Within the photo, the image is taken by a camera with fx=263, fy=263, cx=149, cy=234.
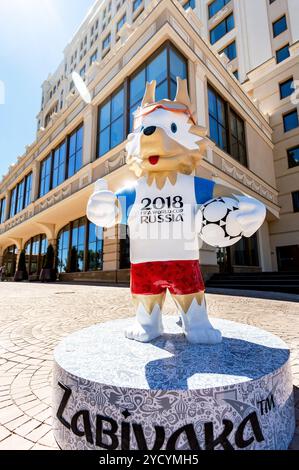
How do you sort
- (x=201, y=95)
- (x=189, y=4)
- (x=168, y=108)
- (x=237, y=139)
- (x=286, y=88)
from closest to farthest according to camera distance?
(x=168, y=108)
(x=201, y=95)
(x=237, y=139)
(x=286, y=88)
(x=189, y=4)

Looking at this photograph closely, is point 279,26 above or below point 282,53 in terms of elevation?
above

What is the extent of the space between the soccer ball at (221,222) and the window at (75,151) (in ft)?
43.3

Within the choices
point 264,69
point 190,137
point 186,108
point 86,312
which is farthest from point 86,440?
point 264,69

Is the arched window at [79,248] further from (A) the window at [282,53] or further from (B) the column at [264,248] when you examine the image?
(A) the window at [282,53]

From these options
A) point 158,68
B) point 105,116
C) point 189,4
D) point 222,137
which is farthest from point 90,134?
point 189,4

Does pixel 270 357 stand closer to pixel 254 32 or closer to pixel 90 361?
pixel 90 361

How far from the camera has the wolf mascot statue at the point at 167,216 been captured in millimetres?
1929

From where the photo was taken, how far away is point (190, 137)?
2.16 meters

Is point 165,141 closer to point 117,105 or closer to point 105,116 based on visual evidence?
point 117,105

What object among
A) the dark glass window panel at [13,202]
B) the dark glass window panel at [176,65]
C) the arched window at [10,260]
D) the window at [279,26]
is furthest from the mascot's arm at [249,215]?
the arched window at [10,260]

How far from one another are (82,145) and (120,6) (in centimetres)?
2045

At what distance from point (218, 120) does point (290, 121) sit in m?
6.85

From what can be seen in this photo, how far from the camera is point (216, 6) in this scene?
760 inches

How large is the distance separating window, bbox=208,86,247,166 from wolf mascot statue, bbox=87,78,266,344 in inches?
394
